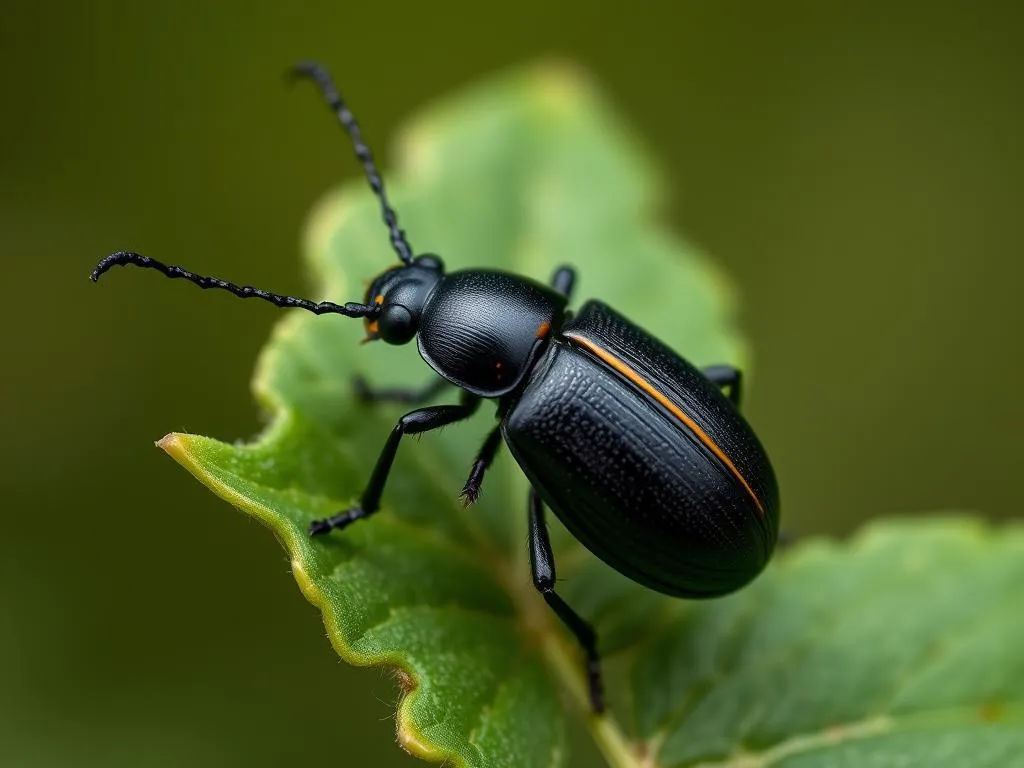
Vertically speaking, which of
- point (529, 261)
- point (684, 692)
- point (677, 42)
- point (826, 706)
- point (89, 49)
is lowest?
point (826, 706)

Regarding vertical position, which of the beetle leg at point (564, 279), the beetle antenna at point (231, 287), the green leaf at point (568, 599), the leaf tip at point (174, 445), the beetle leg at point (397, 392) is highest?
the beetle antenna at point (231, 287)

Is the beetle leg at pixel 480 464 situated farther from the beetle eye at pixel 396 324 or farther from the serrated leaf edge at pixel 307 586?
the serrated leaf edge at pixel 307 586

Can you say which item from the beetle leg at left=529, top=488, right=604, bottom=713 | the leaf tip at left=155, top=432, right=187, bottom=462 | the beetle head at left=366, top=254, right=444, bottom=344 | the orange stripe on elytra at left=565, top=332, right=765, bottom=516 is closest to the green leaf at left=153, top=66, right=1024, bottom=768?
the leaf tip at left=155, top=432, right=187, bottom=462

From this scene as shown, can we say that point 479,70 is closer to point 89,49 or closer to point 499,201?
point 89,49

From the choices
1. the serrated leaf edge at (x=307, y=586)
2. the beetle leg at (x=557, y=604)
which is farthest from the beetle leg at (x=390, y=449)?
the beetle leg at (x=557, y=604)

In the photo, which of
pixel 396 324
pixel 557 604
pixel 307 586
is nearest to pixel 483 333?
pixel 396 324

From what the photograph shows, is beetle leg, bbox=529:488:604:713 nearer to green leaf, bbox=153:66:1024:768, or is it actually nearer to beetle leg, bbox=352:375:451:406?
green leaf, bbox=153:66:1024:768

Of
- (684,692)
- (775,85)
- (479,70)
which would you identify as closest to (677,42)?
(775,85)
